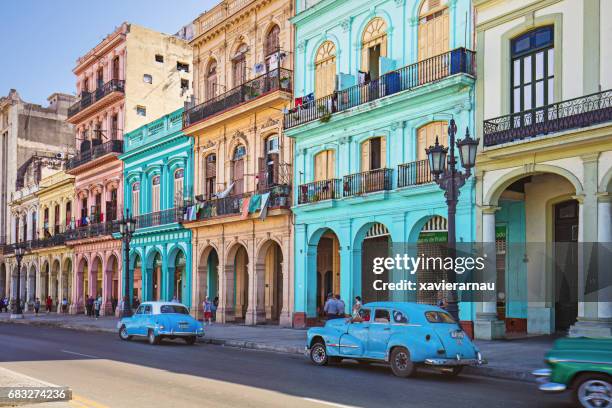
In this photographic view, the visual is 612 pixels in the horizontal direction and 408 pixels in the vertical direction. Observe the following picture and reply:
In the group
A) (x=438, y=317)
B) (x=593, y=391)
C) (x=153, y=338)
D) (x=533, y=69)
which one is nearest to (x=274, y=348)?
(x=153, y=338)

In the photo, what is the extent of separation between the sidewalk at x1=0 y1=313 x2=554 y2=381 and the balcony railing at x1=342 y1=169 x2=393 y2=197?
17.5 ft

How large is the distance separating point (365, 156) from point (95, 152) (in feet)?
79.4

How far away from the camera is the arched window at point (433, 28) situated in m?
22.8

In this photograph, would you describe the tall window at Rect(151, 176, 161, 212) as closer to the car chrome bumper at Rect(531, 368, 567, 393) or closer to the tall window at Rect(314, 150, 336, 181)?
the tall window at Rect(314, 150, 336, 181)

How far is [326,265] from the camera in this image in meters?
29.9

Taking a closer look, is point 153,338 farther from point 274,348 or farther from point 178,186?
point 178,186

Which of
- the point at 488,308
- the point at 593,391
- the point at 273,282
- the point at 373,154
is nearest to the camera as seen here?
the point at 593,391

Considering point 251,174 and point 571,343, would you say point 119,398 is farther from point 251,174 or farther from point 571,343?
point 251,174

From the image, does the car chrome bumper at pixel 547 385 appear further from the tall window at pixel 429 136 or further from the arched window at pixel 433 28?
the arched window at pixel 433 28

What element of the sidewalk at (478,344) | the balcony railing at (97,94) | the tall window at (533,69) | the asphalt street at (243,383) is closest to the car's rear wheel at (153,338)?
the sidewalk at (478,344)

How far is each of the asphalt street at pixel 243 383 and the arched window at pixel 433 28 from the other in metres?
11.0

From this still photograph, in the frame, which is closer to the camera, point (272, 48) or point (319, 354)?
point (319, 354)

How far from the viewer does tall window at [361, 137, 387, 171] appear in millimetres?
24906

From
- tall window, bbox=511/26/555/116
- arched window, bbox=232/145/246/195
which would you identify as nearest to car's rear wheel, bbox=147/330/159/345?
arched window, bbox=232/145/246/195
